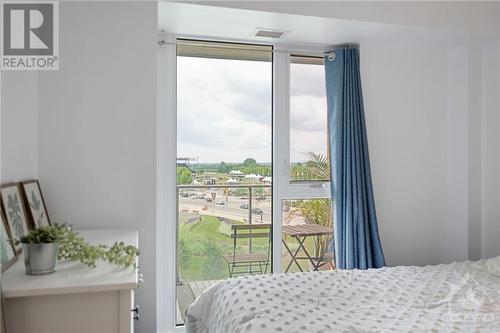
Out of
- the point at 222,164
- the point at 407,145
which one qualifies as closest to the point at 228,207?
the point at 222,164

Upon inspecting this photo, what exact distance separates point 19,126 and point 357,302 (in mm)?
1840

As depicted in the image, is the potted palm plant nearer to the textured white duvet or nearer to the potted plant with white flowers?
the textured white duvet

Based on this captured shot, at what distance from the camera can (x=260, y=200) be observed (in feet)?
10.4

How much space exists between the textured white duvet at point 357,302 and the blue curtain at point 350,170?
28.5 inches

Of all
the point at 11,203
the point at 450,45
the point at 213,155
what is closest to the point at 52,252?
the point at 11,203

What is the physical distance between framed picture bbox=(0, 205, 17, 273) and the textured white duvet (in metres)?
0.90

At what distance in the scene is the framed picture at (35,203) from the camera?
176cm

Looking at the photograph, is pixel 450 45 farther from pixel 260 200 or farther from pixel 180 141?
pixel 180 141

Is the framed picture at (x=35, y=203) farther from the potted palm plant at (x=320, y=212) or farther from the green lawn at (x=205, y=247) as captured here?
the potted palm plant at (x=320, y=212)

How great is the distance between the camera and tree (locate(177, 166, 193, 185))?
9.69 feet

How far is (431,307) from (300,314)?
0.66 meters

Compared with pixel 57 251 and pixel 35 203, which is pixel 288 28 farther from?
pixel 57 251

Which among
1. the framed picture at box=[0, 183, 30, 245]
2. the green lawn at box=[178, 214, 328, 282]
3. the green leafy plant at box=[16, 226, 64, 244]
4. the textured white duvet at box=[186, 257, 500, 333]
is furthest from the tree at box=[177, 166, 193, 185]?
the green leafy plant at box=[16, 226, 64, 244]

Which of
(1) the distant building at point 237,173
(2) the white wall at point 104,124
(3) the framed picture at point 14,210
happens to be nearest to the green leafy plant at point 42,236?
(3) the framed picture at point 14,210
